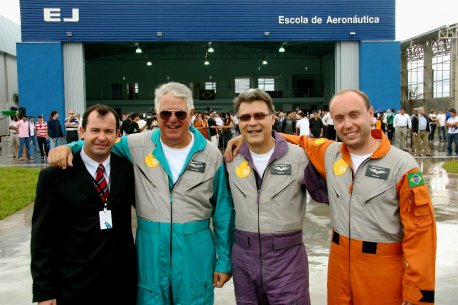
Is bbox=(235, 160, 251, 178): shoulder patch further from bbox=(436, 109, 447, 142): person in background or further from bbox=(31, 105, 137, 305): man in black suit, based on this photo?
bbox=(436, 109, 447, 142): person in background

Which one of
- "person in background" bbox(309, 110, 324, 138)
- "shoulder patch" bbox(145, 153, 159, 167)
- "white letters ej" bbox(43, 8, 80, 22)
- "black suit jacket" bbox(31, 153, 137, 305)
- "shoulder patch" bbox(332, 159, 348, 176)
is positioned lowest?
"black suit jacket" bbox(31, 153, 137, 305)

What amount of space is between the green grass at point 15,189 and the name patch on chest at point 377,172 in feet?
22.7

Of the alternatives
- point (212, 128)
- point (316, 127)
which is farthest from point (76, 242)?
point (212, 128)

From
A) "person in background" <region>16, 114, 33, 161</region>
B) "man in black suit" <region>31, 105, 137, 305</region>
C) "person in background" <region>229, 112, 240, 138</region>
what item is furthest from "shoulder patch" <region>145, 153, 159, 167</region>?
"person in background" <region>229, 112, 240, 138</region>

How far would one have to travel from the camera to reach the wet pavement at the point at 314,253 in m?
4.36

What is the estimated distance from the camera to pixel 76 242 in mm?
2775

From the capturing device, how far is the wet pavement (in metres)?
4.36

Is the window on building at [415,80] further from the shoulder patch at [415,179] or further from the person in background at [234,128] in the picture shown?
the shoulder patch at [415,179]

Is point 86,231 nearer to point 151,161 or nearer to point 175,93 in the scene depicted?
point 151,161

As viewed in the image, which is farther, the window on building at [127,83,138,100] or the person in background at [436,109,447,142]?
the window on building at [127,83,138,100]

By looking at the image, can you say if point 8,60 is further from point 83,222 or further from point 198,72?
point 83,222

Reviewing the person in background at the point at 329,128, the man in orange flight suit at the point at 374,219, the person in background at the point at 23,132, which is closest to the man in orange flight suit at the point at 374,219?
the man in orange flight suit at the point at 374,219

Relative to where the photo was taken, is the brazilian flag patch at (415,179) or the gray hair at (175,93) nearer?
the brazilian flag patch at (415,179)

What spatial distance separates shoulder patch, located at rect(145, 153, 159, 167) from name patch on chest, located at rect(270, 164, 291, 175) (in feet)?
2.52
